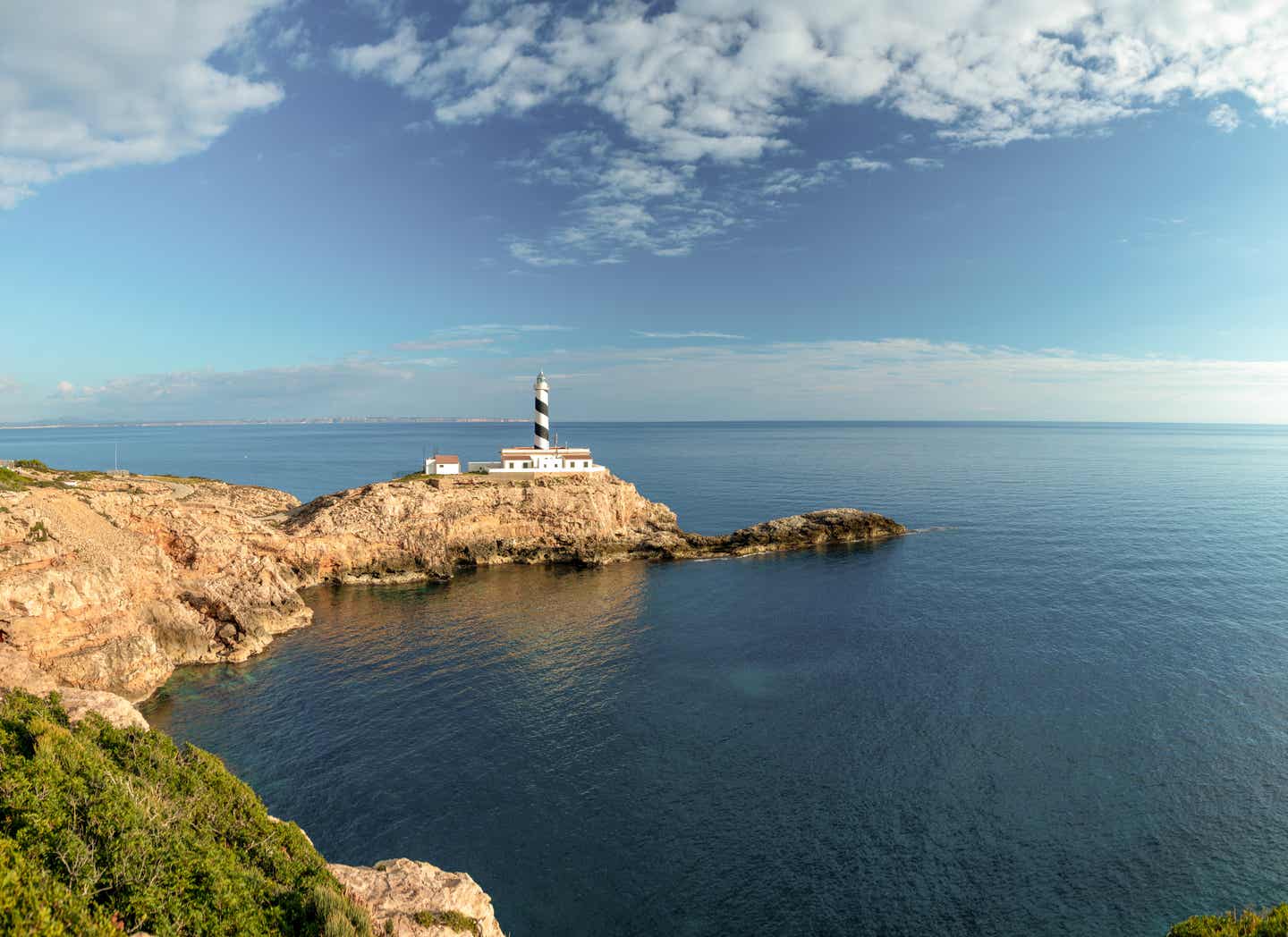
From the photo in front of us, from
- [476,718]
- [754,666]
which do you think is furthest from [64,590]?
[754,666]

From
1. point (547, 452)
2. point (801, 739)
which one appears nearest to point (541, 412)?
point (547, 452)

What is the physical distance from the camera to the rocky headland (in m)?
28.0

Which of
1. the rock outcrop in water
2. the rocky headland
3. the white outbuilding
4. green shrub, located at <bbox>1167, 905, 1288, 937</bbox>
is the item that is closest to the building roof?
the white outbuilding

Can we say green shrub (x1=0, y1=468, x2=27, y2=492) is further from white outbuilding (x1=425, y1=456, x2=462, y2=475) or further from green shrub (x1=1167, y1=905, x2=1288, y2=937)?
green shrub (x1=1167, y1=905, x2=1288, y2=937)

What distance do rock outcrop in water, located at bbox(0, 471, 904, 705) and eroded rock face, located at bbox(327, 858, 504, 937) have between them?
→ 10666 mm

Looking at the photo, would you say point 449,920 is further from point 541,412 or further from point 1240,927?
point 541,412

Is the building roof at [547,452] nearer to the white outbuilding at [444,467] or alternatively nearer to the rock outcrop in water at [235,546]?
the white outbuilding at [444,467]

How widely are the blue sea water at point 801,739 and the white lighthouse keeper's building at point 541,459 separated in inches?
760

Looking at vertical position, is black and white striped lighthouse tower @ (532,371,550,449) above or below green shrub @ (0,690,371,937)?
above

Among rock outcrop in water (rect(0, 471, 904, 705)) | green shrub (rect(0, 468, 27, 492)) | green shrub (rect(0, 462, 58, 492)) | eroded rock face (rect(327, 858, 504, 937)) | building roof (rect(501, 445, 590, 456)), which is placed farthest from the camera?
building roof (rect(501, 445, 590, 456))

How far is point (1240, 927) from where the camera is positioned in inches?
567

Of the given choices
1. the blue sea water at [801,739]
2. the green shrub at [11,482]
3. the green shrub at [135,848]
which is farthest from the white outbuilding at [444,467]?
the green shrub at [135,848]

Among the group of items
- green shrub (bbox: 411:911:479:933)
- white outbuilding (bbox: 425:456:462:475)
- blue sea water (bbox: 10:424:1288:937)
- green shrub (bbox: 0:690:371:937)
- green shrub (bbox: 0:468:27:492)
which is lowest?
blue sea water (bbox: 10:424:1288:937)

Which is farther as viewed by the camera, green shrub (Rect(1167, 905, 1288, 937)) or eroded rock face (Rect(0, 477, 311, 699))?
eroded rock face (Rect(0, 477, 311, 699))
